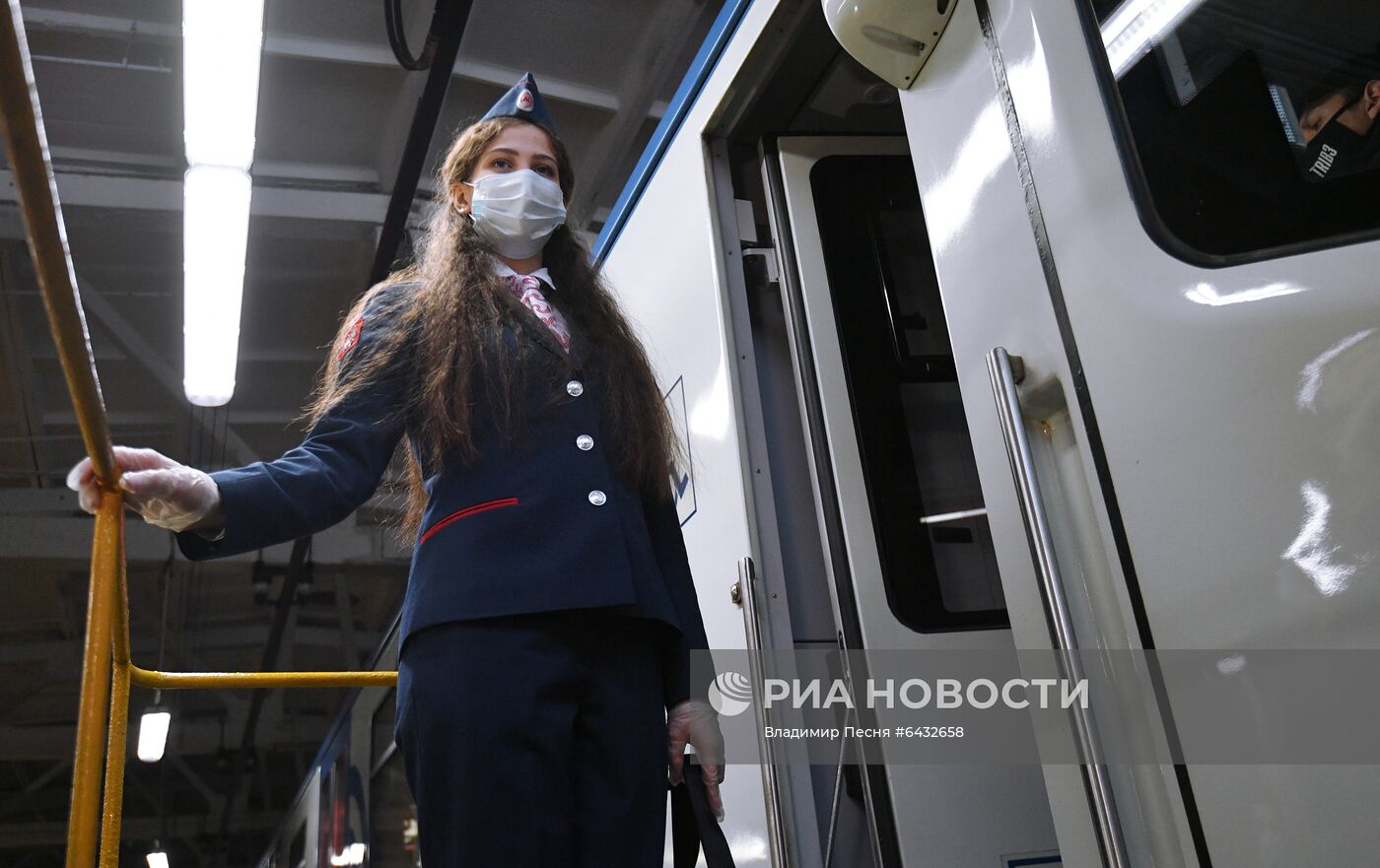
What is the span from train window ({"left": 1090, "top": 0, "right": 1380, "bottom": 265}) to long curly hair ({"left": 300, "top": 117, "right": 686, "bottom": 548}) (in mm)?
666

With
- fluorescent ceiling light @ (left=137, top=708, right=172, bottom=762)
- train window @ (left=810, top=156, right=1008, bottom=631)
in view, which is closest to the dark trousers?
train window @ (left=810, top=156, right=1008, bottom=631)

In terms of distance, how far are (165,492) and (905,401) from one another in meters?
1.63

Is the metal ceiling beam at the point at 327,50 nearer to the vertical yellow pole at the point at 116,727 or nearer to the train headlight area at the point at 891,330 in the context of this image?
the train headlight area at the point at 891,330

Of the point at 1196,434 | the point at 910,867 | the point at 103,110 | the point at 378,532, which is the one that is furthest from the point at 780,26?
the point at 378,532

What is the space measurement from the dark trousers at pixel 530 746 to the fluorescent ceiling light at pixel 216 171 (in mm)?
2669

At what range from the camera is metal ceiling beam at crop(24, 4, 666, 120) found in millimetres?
4238

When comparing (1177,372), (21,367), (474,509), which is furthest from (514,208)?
(21,367)

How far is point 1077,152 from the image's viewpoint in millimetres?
1343

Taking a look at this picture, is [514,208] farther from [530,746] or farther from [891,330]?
[891,330]

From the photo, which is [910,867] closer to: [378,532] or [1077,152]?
[1077,152]

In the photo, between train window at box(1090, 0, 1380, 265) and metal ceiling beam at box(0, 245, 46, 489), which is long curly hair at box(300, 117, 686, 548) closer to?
train window at box(1090, 0, 1380, 265)

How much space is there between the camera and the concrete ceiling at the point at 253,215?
440cm

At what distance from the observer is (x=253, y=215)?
5.14 m

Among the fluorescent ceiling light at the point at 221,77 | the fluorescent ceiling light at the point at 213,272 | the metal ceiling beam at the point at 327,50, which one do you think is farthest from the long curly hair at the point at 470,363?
the metal ceiling beam at the point at 327,50
